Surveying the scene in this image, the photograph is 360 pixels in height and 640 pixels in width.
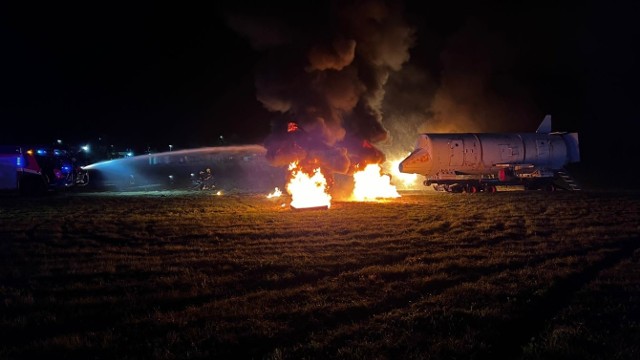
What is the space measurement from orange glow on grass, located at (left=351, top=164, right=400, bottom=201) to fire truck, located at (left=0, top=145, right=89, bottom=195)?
15305 millimetres

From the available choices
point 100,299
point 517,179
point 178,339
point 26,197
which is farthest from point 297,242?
point 517,179

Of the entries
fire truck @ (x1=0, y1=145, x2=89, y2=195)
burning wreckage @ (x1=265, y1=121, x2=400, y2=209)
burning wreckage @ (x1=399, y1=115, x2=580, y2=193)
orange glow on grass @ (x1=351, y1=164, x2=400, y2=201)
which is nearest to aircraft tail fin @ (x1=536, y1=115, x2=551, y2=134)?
burning wreckage @ (x1=399, y1=115, x2=580, y2=193)

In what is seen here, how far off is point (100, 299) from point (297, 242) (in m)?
5.31

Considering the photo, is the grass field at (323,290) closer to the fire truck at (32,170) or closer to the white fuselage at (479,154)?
the fire truck at (32,170)

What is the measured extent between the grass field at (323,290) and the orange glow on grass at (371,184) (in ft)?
31.2

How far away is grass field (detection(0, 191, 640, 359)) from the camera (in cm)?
549

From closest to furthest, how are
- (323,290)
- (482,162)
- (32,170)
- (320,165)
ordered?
1. (323,290)
2. (320,165)
3. (32,170)
4. (482,162)

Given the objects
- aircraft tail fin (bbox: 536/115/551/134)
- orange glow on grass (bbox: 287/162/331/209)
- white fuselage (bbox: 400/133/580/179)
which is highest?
aircraft tail fin (bbox: 536/115/551/134)

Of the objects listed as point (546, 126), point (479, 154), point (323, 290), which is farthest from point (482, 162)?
point (323, 290)

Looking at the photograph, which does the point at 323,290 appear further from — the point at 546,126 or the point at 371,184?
the point at 546,126

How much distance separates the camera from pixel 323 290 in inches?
299

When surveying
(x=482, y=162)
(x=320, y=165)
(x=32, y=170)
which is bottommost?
(x=320, y=165)

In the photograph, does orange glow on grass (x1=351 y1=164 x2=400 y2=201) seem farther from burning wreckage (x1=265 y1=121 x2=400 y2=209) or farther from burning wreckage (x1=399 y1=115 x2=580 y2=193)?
burning wreckage (x1=399 y1=115 x2=580 y2=193)

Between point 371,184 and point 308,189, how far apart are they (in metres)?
5.78
